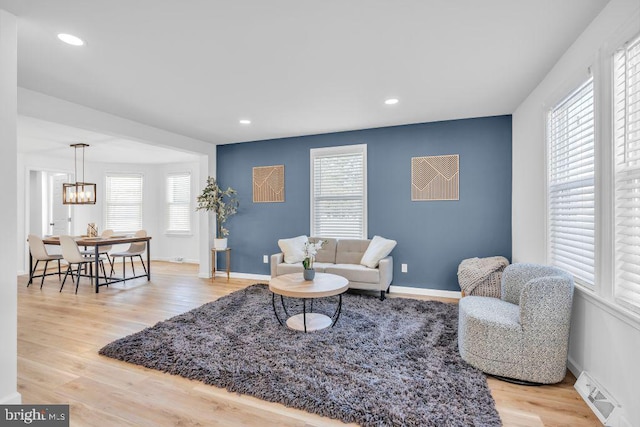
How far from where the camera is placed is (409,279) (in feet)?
15.0

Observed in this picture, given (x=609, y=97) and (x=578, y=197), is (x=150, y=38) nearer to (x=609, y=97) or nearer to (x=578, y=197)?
(x=609, y=97)

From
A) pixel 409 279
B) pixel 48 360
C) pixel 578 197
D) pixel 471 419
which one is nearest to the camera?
pixel 471 419

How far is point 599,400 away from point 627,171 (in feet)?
4.53

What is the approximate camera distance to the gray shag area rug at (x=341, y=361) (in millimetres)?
1873

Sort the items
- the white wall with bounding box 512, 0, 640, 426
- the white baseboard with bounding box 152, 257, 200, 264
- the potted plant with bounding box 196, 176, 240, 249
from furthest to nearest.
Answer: the white baseboard with bounding box 152, 257, 200, 264, the potted plant with bounding box 196, 176, 240, 249, the white wall with bounding box 512, 0, 640, 426

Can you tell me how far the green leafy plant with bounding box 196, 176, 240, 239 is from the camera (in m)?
5.54

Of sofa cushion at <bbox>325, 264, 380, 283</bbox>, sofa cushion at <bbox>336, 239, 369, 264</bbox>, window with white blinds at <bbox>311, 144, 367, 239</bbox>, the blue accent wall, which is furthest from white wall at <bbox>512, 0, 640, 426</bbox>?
window with white blinds at <bbox>311, 144, 367, 239</bbox>

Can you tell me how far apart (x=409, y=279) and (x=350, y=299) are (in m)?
1.02

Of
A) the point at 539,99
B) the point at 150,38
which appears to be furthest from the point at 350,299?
the point at 150,38

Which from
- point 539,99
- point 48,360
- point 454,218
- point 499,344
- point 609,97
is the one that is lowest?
point 48,360

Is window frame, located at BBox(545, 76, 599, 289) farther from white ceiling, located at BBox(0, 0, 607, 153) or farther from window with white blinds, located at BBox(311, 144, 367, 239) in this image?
window with white blinds, located at BBox(311, 144, 367, 239)

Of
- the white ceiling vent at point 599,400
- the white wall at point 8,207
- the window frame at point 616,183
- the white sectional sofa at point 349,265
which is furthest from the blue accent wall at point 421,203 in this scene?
the white wall at point 8,207

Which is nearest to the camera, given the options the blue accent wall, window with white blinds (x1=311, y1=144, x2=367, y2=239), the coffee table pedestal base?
the coffee table pedestal base

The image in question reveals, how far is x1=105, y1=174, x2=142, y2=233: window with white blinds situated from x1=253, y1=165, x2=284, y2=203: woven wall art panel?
4.14 meters
